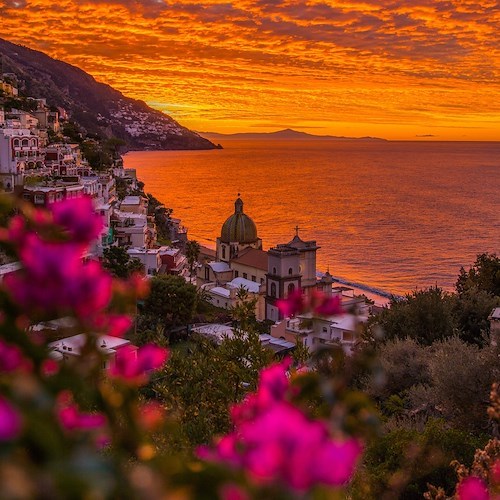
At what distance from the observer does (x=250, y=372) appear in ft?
35.8

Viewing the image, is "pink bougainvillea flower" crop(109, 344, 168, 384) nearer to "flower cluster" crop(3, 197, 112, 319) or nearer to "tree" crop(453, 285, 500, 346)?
"flower cluster" crop(3, 197, 112, 319)

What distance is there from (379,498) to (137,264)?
2645 cm

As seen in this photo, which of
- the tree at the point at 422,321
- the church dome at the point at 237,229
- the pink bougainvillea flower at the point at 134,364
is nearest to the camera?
the pink bougainvillea flower at the point at 134,364

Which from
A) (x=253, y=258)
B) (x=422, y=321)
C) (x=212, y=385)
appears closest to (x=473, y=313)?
(x=422, y=321)

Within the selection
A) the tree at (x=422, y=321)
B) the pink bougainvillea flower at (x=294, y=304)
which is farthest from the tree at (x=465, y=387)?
the pink bougainvillea flower at (x=294, y=304)

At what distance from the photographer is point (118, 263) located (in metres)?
34.7

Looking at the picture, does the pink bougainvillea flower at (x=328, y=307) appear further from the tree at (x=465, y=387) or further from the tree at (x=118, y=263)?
the tree at (x=118, y=263)

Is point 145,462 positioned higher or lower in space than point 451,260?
higher

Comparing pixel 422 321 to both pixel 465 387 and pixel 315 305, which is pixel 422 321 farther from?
pixel 315 305

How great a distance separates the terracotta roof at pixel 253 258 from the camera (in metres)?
48.1

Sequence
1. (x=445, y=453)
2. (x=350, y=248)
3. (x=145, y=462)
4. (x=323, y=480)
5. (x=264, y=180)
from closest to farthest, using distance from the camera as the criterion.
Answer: (x=323, y=480), (x=145, y=462), (x=445, y=453), (x=350, y=248), (x=264, y=180)

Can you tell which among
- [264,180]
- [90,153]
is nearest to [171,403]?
[90,153]

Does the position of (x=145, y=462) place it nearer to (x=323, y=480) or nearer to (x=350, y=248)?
(x=323, y=480)

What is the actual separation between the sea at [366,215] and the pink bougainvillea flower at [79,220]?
174 ft
